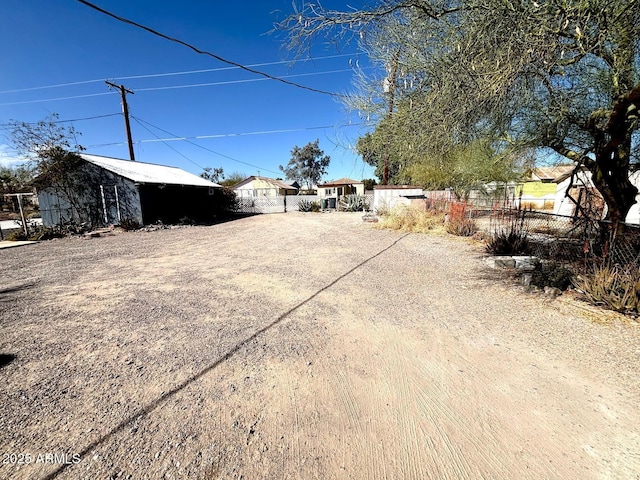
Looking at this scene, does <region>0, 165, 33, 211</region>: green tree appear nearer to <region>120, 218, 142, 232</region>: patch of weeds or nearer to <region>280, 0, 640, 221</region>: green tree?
<region>120, 218, 142, 232</region>: patch of weeds

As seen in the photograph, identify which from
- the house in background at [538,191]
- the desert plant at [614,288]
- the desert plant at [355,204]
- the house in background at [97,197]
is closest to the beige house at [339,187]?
the desert plant at [355,204]

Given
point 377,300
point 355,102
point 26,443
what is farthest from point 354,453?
point 355,102

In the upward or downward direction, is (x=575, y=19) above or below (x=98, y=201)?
above

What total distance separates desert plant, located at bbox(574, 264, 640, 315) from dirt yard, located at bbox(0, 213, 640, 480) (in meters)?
0.28

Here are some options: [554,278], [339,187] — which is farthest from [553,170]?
[339,187]

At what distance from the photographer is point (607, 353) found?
2.80 meters

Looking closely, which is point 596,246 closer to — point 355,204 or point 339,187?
point 355,204

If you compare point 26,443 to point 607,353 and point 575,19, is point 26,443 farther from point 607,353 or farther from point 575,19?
point 575,19

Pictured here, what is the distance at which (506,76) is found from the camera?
9.43ft

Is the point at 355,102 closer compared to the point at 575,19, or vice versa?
the point at 575,19

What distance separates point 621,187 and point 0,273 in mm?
12429

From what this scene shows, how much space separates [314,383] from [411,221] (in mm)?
10543

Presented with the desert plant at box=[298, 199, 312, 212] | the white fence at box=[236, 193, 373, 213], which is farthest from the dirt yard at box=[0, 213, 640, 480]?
the white fence at box=[236, 193, 373, 213]

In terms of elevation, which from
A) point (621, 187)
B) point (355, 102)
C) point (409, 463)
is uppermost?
point (355, 102)
